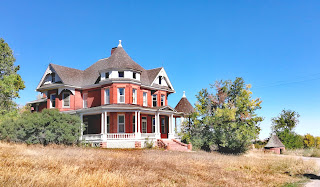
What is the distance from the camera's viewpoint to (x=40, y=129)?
26812 millimetres

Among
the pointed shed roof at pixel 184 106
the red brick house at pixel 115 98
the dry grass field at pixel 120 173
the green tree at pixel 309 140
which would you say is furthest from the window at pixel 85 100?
the green tree at pixel 309 140

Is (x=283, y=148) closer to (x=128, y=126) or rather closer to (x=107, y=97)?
(x=128, y=126)

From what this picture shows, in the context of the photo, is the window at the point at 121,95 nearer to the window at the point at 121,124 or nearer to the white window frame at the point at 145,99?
the window at the point at 121,124

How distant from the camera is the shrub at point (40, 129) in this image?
26.6m

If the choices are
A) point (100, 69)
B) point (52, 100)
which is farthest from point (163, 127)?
point (52, 100)

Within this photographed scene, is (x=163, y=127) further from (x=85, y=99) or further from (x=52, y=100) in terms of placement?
(x=52, y=100)

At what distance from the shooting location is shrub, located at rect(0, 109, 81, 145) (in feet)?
87.2

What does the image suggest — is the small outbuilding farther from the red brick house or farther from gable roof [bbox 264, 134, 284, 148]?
the red brick house

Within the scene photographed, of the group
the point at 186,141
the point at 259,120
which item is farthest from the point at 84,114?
the point at 259,120

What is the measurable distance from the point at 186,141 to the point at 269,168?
15.9 m

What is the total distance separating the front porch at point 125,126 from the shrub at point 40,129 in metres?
2.71

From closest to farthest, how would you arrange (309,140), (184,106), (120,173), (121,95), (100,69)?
1. (120,173)
2. (121,95)
3. (100,69)
4. (184,106)
5. (309,140)

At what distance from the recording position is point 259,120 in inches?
1266

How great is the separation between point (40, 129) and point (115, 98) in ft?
27.4
